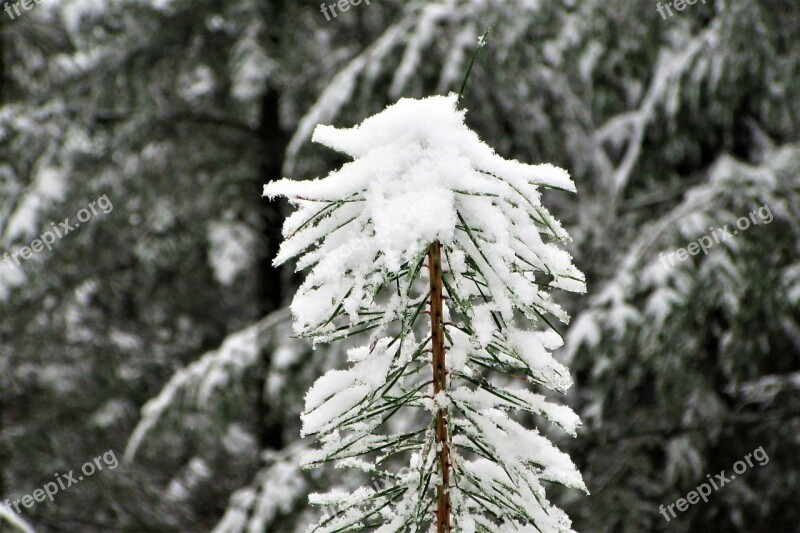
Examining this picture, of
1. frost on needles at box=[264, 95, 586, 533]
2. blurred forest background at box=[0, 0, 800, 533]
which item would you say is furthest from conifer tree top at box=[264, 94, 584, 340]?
blurred forest background at box=[0, 0, 800, 533]

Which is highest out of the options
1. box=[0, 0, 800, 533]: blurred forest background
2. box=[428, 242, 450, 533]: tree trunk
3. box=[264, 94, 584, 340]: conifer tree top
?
box=[0, 0, 800, 533]: blurred forest background

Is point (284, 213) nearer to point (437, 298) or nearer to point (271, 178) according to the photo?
point (271, 178)

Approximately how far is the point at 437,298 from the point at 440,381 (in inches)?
2.6

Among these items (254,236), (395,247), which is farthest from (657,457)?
(395,247)

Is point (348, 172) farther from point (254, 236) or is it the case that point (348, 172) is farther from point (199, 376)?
point (254, 236)

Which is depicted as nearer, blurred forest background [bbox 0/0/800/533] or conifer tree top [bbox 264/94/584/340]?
conifer tree top [bbox 264/94/584/340]

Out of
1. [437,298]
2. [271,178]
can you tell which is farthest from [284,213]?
[437,298]

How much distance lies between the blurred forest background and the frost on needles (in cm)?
182

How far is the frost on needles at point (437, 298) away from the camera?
1.48 ft

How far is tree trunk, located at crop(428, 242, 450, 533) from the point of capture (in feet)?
1.68

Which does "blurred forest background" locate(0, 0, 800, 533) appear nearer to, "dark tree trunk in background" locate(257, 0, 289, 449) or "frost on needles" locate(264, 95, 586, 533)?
"dark tree trunk in background" locate(257, 0, 289, 449)

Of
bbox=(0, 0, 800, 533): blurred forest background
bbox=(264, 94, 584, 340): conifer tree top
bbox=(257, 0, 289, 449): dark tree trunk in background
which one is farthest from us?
bbox=(257, 0, 289, 449): dark tree trunk in background

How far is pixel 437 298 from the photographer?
515mm

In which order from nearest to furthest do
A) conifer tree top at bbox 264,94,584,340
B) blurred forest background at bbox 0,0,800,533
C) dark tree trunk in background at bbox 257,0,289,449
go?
conifer tree top at bbox 264,94,584,340
blurred forest background at bbox 0,0,800,533
dark tree trunk in background at bbox 257,0,289,449
